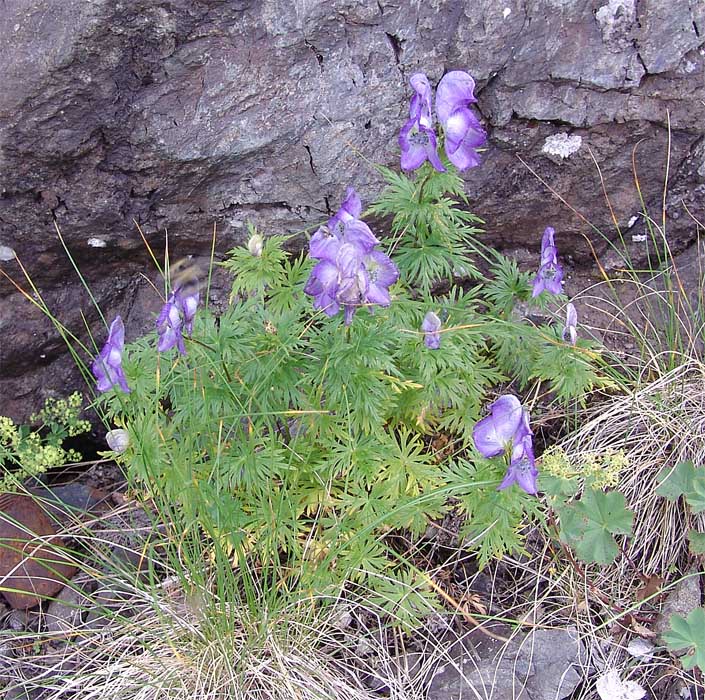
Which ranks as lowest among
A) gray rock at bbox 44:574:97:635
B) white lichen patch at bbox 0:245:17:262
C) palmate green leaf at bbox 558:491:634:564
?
gray rock at bbox 44:574:97:635

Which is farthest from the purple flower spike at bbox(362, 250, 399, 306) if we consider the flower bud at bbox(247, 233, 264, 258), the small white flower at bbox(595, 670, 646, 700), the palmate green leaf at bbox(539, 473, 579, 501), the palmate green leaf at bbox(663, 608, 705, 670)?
the small white flower at bbox(595, 670, 646, 700)

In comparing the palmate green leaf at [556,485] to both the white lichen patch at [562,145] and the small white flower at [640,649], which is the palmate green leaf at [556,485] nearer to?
the small white flower at [640,649]

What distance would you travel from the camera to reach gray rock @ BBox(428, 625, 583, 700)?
2.56 meters

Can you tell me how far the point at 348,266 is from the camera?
6.97 ft

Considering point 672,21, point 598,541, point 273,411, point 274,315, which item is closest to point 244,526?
point 273,411

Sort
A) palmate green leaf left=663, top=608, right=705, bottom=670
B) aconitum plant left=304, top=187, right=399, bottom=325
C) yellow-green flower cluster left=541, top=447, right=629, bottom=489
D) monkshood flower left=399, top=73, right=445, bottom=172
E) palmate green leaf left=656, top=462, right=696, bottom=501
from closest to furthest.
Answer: aconitum plant left=304, top=187, right=399, bottom=325
monkshood flower left=399, top=73, right=445, bottom=172
palmate green leaf left=663, top=608, right=705, bottom=670
yellow-green flower cluster left=541, top=447, right=629, bottom=489
palmate green leaf left=656, top=462, right=696, bottom=501

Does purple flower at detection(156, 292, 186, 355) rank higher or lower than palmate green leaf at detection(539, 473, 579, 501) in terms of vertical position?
higher

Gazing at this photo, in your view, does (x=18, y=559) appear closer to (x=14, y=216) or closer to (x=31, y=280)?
(x=31, y=280)

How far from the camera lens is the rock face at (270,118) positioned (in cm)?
286

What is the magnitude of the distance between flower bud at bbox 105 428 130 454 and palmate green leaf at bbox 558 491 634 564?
4.43 feet

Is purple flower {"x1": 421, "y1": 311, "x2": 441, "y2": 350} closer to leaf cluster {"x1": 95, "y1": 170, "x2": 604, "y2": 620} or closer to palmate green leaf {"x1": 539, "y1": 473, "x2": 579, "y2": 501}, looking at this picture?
leaf cluster {"x1": 95, "y1": 170, "x2": 604, "y2": 620}

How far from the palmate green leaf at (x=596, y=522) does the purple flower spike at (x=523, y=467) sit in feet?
1.44

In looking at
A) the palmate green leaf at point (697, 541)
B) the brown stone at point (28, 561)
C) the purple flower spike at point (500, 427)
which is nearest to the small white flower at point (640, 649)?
the palmate green leaf at point (697, 541)

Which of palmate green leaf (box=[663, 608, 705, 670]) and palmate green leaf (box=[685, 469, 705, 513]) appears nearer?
palmate green leaf (box=[663, 608, 705, 670])
